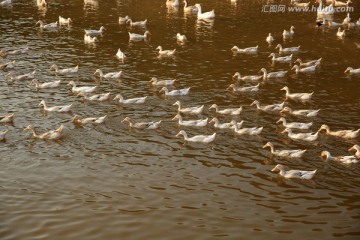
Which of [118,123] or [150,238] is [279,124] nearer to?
[118,123]

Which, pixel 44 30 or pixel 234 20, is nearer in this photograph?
pixel 44 30

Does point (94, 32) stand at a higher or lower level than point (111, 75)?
higher

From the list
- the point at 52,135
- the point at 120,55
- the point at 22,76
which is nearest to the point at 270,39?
the point at 120,55

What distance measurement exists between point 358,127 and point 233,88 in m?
7.62

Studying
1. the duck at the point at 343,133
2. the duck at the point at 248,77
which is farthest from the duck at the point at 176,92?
the duck at the point at 343,133

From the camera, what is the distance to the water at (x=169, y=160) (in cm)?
1875

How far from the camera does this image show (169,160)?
75.9 feet

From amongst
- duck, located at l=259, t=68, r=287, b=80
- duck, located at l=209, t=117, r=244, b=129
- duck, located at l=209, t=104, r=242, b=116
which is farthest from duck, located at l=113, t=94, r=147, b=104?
duck, located at l=259, t=68, r=287, b=80

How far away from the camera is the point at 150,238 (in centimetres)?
1811

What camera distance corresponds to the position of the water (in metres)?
18.8

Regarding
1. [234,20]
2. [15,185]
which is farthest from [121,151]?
[234,20]

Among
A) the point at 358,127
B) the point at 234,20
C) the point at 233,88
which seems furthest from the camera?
the point at 234,20

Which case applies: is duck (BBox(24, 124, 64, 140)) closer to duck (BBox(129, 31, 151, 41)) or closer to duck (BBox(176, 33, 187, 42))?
duck (BBox(129, 31, 151, 41))

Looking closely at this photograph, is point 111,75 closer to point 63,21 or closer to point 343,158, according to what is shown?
point 63,21
